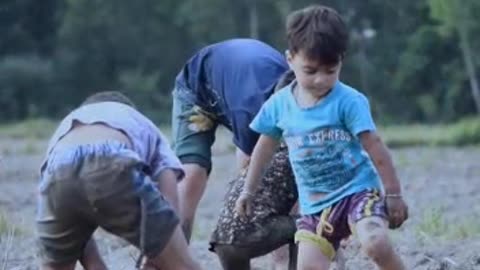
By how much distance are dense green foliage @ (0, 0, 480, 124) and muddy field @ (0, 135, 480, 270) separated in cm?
3006

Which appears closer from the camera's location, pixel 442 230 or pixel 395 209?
pixel 395 209

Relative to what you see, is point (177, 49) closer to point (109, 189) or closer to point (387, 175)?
point (387, 175)

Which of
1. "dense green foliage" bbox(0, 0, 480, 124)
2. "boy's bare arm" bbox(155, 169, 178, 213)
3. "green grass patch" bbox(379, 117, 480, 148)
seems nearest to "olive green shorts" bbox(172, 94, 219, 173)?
"boy's bare arm" bbox(155, 169, 178, 213)

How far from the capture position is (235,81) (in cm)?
781

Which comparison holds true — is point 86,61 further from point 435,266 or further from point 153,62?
point 435,266

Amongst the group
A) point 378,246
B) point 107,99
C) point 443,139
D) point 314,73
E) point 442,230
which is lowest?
point 443,139

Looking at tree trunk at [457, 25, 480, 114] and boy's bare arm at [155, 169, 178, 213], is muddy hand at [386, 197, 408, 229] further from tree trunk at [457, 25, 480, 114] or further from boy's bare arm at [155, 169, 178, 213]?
tree trunk at [457, 25, 480, 114]

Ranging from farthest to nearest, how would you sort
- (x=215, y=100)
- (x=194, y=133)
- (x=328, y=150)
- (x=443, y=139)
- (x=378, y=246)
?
(x=443, y=139) → (x=194, y=133) → (x=215, y=100) → (x=328, y=150) → (x=378, y=246)

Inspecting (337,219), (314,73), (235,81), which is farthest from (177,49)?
(314,73)

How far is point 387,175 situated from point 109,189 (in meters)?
1.11

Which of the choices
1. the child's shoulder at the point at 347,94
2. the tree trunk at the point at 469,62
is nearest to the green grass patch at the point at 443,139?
the tree trunk at the point at 469,62

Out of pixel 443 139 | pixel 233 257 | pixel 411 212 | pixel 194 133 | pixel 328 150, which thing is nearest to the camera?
pixel 328 150

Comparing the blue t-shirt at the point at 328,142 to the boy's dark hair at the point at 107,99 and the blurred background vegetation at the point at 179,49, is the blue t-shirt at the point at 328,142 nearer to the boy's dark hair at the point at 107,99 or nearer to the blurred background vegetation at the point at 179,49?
the boy's dark hair at the point at 107,99

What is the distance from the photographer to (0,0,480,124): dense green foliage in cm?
6294
